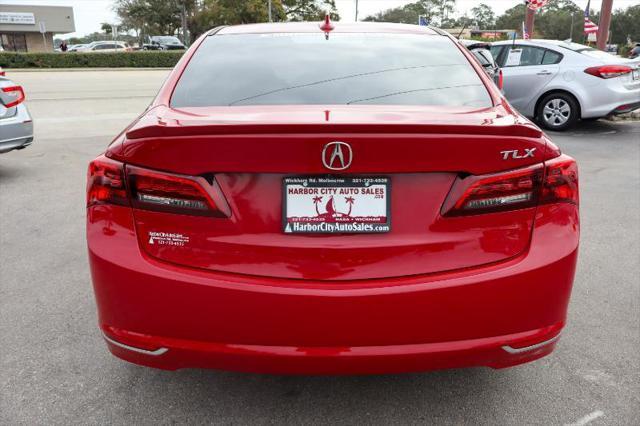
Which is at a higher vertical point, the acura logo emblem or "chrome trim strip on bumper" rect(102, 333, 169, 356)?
the acura logo emblem

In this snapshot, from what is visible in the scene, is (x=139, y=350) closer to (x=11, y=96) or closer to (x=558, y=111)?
(x=11, y=96)

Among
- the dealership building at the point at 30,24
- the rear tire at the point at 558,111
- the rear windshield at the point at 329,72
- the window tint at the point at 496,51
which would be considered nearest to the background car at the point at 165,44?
the dealership building at the point at 30,24

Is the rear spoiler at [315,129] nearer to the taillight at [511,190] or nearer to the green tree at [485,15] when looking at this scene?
the taillight at [511,190]

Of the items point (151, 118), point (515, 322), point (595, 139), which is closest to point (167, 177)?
point (151, 118)

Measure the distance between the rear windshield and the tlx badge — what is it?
0.44m

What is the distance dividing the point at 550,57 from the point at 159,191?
10.2 metres

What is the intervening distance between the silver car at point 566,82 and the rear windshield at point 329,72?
8.16 metres

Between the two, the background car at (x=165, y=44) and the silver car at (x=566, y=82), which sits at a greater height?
the silver car at (x=566, y=82)

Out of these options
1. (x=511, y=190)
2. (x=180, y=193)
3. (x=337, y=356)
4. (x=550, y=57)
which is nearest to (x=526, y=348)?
(x=511, y=190)

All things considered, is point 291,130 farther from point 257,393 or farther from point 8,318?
point 8,318

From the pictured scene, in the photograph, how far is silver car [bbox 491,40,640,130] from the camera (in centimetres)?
1015

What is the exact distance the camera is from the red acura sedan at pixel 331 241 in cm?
197

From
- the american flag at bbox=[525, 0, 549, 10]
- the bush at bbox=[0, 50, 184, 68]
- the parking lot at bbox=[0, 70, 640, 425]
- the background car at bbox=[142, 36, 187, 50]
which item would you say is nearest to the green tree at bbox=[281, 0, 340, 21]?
the background car at bbox=[142, 36, 187, 50]

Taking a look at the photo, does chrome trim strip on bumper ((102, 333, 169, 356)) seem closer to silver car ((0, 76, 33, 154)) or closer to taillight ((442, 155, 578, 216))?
taillight ((442, 155, 578, 216))
